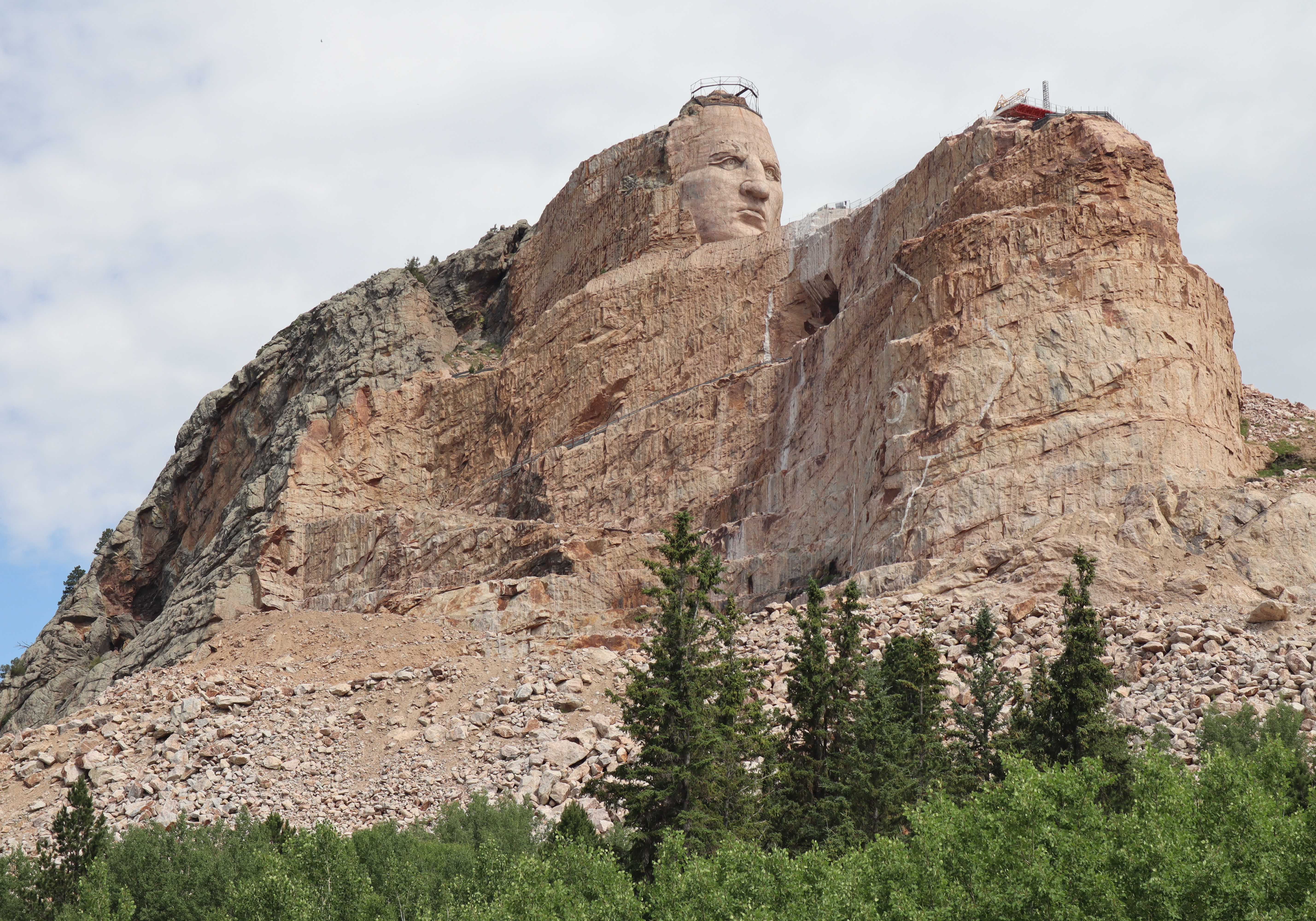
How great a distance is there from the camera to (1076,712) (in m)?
26.5

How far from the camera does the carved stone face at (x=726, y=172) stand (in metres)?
53.7

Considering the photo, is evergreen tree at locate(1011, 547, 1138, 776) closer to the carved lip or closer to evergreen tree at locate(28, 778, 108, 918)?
evergreen tree at locate(28, 778, 108, 918)

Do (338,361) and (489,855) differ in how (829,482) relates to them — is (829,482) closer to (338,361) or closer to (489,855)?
A: (489,855)

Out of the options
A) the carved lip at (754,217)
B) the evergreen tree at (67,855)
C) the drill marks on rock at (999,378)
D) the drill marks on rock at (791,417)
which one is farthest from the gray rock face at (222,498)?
the drill marks on rock at (999,378)

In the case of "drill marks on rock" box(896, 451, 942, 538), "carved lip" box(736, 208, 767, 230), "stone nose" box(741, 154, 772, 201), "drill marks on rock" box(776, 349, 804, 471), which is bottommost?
"drill marks on rock" box(896, 451, 942, 538)

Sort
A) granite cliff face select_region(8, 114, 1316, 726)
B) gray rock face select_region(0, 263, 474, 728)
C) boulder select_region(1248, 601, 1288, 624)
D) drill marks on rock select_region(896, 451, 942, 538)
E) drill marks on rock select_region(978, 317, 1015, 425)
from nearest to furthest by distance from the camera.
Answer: boulder select_region(1248, 601, 1288, 624), granite cliff face select_region(8, 114, 1316, 726), drill marks on rock select_region(896, 451, 942, 538), drill marks on rock select_region(978, 317, 1015, 425), gray rock face select_region(0, 263, 474, 728)

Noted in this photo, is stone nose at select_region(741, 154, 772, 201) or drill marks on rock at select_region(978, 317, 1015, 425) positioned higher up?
stone nose at select_region(741, 154, 772, 201)

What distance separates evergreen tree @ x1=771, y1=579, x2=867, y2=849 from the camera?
27203mm

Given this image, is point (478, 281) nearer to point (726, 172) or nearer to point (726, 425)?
point (726, 172)

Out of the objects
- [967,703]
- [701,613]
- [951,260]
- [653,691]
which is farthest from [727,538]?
[653,691]

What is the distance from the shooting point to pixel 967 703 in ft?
102

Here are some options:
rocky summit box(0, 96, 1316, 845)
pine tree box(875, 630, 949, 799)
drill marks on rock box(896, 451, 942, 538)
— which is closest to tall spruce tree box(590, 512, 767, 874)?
pine tree box(875, 630, 949, 799)

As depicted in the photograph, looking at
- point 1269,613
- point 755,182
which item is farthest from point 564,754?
point 755,182

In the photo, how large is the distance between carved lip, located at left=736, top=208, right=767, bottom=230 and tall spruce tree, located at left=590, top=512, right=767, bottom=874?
2613 cm
